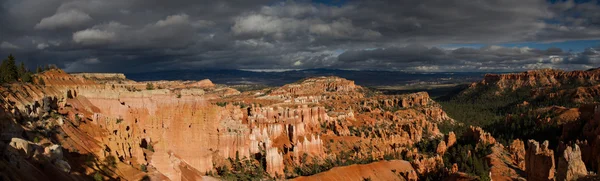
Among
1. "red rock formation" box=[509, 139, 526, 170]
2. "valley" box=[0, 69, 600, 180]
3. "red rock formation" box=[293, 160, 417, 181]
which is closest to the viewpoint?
"valley" box=[0, 69, 600, 180]

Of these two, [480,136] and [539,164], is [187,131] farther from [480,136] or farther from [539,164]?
[480,136]

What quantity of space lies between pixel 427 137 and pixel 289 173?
157 feet

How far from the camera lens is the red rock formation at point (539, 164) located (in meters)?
43.8

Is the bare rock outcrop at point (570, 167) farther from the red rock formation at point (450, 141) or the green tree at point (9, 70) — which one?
the green tree at point (9, 70)

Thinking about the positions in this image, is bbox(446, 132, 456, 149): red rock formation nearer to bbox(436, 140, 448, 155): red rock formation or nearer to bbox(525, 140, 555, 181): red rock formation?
bbox(436, 140, 448, 155): red rock formation

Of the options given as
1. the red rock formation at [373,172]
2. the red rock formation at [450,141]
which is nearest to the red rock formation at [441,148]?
the red rock formation at [450,141]

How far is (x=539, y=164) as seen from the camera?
45.1 meters

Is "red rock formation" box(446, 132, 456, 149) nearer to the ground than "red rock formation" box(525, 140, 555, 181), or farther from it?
nearer to the ground

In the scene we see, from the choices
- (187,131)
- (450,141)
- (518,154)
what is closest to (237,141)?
(187,131)

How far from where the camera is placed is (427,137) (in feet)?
324

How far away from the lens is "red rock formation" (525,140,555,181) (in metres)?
43.8

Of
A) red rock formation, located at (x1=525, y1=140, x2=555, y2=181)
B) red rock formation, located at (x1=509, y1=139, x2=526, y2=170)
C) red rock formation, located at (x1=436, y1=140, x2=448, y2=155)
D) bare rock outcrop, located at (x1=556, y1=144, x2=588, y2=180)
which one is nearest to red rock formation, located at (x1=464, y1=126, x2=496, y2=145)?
red rock formation, located at (x1=509, y1=139, x2=526, y2=170)

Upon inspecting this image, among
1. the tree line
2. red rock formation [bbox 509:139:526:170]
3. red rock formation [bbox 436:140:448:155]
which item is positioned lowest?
red rock formation [bbox 436:140:448:155]

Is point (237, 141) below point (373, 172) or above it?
above
